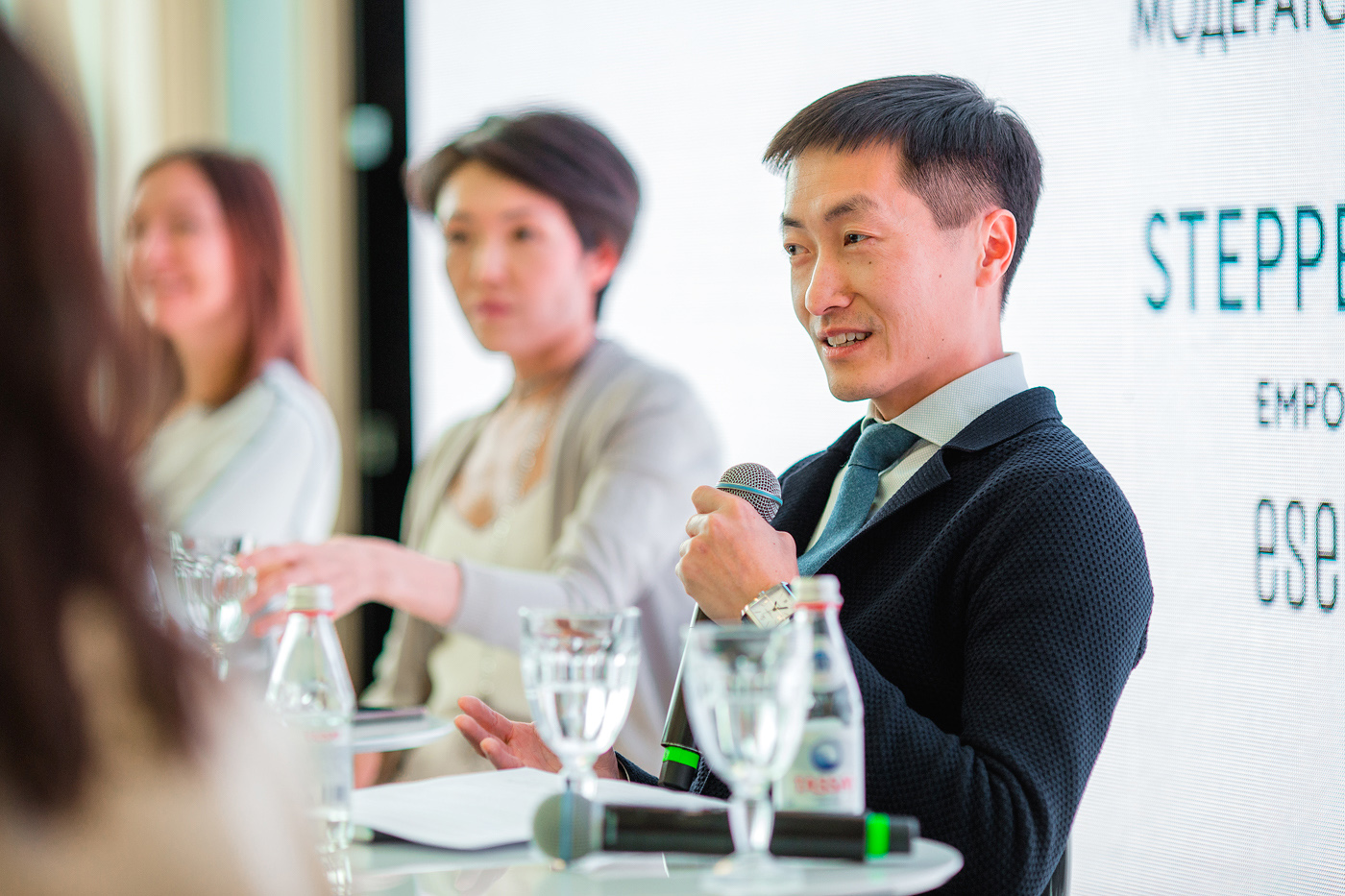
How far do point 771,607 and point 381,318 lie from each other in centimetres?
282

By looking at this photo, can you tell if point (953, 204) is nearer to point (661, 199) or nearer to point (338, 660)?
point (338, 660)

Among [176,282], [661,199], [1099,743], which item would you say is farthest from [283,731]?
[176,282]

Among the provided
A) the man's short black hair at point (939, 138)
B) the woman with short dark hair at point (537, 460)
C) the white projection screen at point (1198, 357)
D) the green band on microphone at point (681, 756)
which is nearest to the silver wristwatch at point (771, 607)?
the green band on microphone at point (681, 756)

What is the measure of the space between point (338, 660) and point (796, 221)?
2.33ft

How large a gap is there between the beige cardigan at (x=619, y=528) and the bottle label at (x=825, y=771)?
4.00 feet

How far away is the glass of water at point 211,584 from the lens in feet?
5.28

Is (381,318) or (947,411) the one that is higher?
(381,318)

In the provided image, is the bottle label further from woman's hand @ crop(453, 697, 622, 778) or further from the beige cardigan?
the beige cardigan

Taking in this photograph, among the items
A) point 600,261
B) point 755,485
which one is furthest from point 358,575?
point 600,261

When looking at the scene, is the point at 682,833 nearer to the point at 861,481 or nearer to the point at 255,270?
the point at 861,481

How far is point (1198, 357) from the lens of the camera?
1.83 m

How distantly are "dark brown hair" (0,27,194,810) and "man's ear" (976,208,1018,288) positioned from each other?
3.74 ft

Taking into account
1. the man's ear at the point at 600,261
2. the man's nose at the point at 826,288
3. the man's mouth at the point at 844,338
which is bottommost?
the man's mouth at the point at 844,338

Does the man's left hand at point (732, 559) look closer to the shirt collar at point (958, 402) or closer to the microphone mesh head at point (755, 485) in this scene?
the microphone mesh head at point (755, 485)
